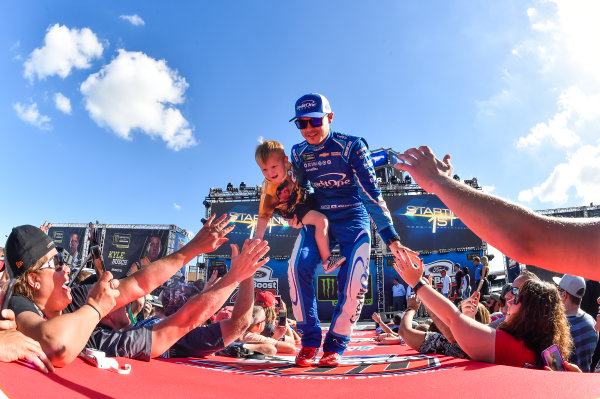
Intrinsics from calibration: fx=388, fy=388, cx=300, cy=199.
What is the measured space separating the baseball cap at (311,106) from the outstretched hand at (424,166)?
5.75 feet

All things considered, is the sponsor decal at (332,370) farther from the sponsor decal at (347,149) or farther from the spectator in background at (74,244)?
the spectator in background at (74,244)

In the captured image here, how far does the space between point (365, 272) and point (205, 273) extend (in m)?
17.4

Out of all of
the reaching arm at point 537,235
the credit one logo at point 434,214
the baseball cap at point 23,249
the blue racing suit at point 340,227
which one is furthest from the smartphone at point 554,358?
the credit one logo at point 434,214

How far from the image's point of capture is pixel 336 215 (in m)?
3.12

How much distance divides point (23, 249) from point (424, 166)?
5.98ft

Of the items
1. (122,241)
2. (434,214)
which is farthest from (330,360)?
(122,241)

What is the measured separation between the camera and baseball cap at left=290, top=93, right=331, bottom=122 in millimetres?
3051

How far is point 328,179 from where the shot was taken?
314 cm

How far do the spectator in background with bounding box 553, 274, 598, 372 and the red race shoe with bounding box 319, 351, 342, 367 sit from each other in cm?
171

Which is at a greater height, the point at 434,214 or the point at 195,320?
the point at 434,214

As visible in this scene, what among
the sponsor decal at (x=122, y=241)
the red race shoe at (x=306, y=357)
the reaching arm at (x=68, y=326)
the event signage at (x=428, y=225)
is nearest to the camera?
the reaching arm at (x=68, y=326)

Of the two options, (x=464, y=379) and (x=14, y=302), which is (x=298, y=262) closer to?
(x=464, y=379)

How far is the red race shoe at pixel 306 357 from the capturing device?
2.61m

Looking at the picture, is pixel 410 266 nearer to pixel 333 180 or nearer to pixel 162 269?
pixel 333 180
